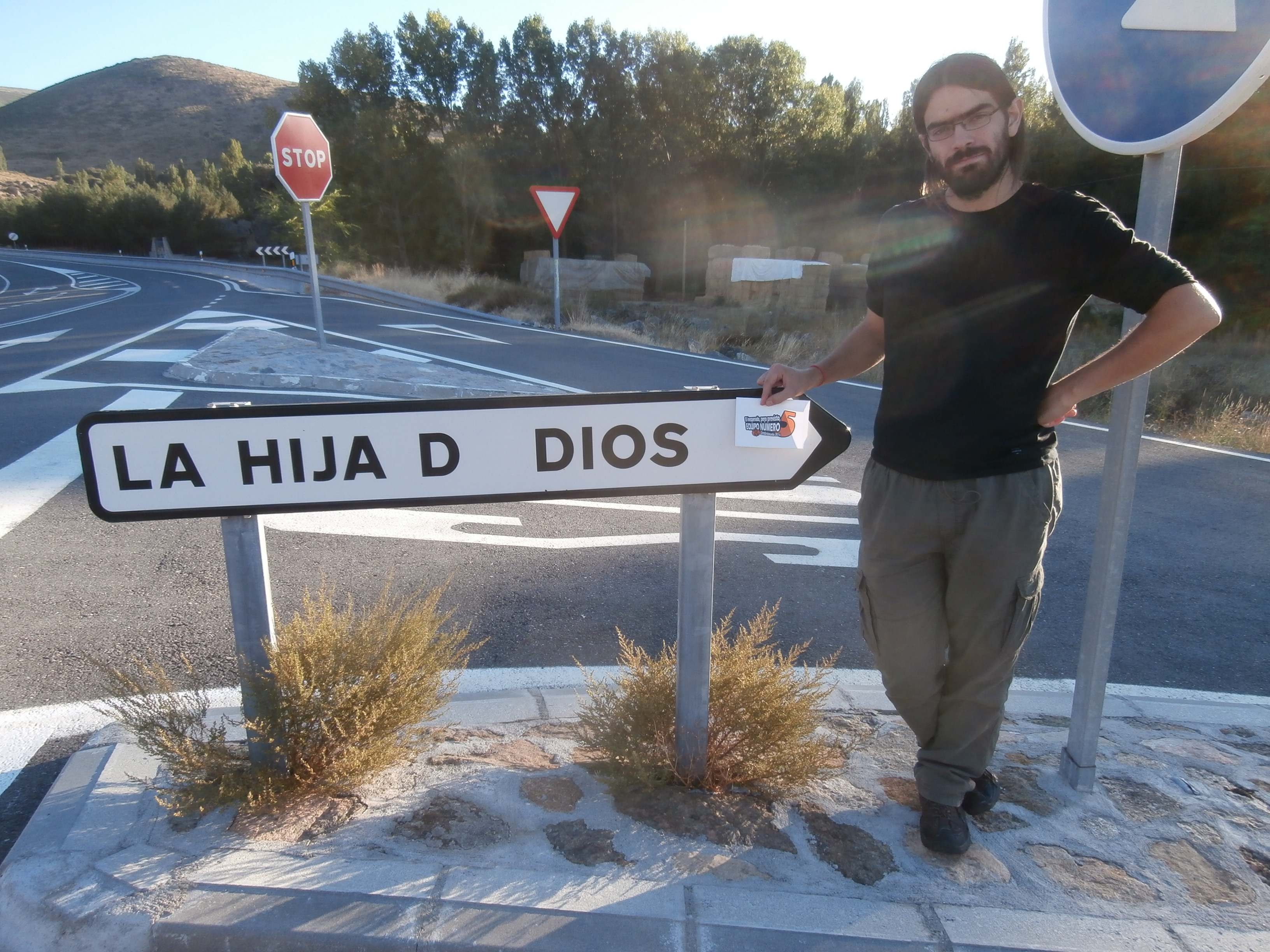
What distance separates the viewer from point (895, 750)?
2.50 meters

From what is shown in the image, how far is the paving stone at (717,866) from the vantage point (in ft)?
6.01

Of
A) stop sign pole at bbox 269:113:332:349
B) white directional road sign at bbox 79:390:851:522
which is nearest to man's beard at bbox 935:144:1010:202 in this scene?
white directional road sign at bbox 79:390:851:522

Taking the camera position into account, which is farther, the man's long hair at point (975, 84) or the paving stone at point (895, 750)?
the paving stone at point (895, 750)

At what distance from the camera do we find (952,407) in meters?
1.94

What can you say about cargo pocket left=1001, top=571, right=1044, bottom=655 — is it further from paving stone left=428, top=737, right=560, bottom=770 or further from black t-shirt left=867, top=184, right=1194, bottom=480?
paving stone left=428, top=737, right=560, bottom=770

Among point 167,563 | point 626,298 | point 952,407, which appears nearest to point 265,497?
point 952,407

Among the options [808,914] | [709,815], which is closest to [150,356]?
[709,815]

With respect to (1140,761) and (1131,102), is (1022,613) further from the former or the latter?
(1131,102)

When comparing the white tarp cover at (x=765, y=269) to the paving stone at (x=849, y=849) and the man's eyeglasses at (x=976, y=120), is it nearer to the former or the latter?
the man's eyeglasses at (x=976, y=120)

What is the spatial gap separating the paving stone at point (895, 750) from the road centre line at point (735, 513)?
271cm

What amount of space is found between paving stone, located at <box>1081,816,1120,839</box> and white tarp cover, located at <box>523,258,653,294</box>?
27635 mm

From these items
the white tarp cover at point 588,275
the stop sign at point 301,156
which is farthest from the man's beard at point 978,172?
the white tarp cover at point 588,275

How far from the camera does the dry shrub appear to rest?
2107 millimetres

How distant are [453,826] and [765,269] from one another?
81.3ft
